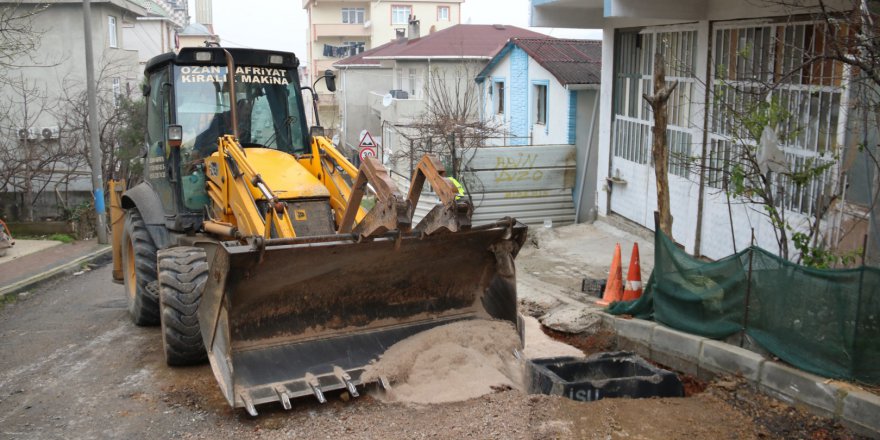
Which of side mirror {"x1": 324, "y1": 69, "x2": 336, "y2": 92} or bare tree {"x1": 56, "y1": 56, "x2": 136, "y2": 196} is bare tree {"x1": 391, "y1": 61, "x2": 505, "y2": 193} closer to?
side mirror {"x1": 324, "y1": 69, "x2": 336, "y2": 92}

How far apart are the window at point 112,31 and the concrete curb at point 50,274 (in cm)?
1232

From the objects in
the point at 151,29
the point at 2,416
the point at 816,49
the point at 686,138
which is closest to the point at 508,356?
the point at 2,416

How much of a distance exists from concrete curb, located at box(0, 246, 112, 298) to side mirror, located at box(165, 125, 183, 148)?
7.01 m

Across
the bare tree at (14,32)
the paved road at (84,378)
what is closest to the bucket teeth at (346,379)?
the paved road at (84,378)

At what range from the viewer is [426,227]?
21.9ft

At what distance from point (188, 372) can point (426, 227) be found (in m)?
2.63

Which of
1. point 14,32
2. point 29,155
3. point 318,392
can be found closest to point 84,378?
point 318,392

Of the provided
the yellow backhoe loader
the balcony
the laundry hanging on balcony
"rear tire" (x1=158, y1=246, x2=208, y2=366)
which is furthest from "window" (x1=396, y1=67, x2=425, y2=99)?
"rear tire" (x1=158, y1=246, x2=208, y2=366)

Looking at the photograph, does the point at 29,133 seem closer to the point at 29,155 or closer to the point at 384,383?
the point at 29,155

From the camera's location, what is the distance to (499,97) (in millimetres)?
25406

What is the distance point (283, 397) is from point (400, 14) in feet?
172

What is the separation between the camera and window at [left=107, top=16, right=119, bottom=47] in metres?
28.8

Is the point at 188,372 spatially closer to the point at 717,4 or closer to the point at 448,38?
the point at 717,4

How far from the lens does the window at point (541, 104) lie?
21.5m
